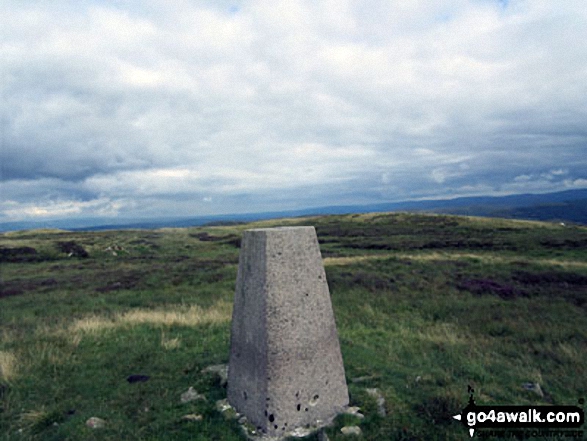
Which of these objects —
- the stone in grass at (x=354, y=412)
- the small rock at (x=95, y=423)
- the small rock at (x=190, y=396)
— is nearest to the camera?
the small rock at (x=95, y=423)

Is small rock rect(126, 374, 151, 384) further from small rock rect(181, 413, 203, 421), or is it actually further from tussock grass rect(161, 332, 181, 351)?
small rock rect(181, 413, 203, 421)

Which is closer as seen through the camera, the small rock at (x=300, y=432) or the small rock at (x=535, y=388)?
the small rock at (x=300, y=432)

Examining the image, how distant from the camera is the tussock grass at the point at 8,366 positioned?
842cm

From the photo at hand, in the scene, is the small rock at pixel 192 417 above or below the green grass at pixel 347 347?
above

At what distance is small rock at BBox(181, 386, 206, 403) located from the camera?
7311 millimetres

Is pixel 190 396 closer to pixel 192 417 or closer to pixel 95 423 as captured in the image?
pixel 192 417

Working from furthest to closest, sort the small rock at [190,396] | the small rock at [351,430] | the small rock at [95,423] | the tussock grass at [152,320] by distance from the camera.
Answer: the tussock grass at [152,320], the small rock at [190,396], the small rock at [95,423], the small rock at [351,430]

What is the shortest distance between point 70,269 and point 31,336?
25.6 m

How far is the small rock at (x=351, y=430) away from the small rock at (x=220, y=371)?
2.96 metres

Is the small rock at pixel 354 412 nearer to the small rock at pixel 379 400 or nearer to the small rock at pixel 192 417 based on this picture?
the small rock at pixel 379 400

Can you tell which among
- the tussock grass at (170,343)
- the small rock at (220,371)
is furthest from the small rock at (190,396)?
the tussock grass at (170,343)

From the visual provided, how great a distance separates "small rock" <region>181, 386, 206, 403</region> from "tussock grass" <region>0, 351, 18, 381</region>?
4.45 m

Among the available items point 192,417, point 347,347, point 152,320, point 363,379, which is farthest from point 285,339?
point 152,320

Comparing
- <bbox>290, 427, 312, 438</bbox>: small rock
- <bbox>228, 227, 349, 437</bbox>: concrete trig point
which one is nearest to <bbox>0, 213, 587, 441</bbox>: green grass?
<bbox>290, 427, 312, 438</bbox>: small rock
